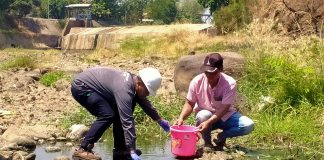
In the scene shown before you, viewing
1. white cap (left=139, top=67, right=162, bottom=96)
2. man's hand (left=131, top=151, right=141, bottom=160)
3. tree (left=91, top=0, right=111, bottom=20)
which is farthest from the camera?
tree (left=91, top=0, right=111, bottom=20)

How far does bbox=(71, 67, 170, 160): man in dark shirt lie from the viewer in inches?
197

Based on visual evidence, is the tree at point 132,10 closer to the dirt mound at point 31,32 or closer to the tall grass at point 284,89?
the dirt mound at point 31,32

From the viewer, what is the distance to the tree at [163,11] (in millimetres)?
73188

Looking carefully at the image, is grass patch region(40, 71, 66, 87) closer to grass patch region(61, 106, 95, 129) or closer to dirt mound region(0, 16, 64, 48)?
grass patch region(61, 106, 95, 129)

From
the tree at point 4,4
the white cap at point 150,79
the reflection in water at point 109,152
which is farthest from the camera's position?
the tree at point 4,4

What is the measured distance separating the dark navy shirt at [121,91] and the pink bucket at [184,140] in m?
0.27

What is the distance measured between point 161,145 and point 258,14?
13.7 metres

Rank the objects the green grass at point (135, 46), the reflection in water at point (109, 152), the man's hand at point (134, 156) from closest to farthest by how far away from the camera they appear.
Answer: the man's hand at point (134, 156) < the reflection in water at point (109, 152) < the green grass at point (135, 46)

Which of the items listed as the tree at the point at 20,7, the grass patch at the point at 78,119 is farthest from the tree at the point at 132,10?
the grass patch at the point at 78,119

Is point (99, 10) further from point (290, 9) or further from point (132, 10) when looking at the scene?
point (290, 9)

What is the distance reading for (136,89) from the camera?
5145 mm

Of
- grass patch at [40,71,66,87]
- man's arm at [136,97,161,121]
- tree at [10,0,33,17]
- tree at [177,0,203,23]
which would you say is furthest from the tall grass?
tree at [177,0,203,23]

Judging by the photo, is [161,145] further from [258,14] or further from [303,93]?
[258,14]

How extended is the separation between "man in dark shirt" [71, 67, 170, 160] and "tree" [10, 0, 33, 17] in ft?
198
